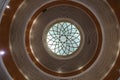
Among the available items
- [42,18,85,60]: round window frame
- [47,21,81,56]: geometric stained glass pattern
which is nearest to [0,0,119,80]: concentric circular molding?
[42,18,85,60]: round window frame

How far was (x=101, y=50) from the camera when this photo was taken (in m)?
22.9

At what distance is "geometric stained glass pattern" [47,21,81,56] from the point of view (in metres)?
25.4

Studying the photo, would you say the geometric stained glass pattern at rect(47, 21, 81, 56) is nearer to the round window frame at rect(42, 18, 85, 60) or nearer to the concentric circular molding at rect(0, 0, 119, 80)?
the round window frame at rect(42, 18, 85, 60)

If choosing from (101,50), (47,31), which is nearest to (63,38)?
(47,31)

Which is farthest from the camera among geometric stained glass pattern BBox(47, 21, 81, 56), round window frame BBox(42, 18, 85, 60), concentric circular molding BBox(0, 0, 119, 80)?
geometric stained glass pattern BBox(47, 21, 81, 56)

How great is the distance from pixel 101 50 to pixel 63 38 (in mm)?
4460

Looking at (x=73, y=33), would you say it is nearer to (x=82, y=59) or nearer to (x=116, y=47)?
(x=82, y=59)

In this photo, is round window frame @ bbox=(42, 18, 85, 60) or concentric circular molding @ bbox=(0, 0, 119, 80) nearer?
concentric circular molding @ bbox=(0, 0, 119, 80)

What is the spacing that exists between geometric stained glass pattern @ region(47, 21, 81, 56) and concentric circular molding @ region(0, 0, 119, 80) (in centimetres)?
307

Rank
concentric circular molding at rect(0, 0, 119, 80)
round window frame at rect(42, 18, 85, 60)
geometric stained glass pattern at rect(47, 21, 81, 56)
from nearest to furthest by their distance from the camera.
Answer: concentric circular molding at rect(0, 0, 119, 80), round window frame at rect(42, 18, 85, 60), geometric stained glass pattern at rect(47, 21, 81, 56)

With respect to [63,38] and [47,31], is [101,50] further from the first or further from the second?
[47,31]

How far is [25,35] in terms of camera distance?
22.9 m

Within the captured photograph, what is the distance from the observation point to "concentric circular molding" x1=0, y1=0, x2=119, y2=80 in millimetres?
22078

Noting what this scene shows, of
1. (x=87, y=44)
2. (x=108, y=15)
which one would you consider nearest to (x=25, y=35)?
(x=87, y=44)
